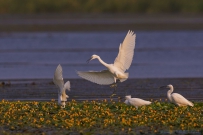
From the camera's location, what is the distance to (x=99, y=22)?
167ft

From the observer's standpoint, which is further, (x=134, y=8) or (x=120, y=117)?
(x=134, y=8)

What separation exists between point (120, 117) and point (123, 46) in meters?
3.03

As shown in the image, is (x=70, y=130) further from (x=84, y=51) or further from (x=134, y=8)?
(x=134, y=8)

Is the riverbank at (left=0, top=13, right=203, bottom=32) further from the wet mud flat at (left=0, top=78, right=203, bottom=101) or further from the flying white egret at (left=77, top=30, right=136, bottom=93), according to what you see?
the flying white egret at (left=77, top=30, right=136, bottom=93)

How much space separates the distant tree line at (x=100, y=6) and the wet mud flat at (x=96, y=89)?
37.6 m

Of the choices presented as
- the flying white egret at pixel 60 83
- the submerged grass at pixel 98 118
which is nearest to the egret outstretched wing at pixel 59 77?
the flying white egret at pixel 60 83

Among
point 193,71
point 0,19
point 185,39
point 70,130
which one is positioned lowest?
point 70,130

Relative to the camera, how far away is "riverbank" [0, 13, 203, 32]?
46.7 meters

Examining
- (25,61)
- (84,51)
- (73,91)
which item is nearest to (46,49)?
(84,51)

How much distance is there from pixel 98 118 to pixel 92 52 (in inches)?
680

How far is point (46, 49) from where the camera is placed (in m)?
34.7

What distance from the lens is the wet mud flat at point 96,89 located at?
60.9ft

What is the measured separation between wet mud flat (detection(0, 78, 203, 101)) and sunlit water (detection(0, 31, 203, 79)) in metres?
1.26

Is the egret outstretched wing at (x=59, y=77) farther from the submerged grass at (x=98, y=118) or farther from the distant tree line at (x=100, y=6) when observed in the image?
the distant tree line at (x=100, y=6)
